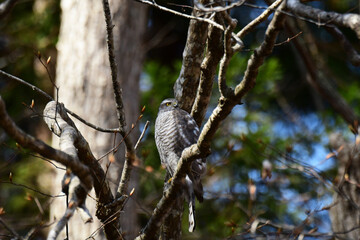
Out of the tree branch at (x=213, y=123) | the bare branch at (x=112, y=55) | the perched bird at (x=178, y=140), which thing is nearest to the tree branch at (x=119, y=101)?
the bare branch at (x=112, y=55)

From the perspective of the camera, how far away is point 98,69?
5891mm

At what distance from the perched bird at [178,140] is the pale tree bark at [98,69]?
590 millimetres

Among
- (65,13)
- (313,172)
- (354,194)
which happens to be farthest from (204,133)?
(65,13)

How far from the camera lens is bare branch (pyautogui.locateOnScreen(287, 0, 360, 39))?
3.97 meters

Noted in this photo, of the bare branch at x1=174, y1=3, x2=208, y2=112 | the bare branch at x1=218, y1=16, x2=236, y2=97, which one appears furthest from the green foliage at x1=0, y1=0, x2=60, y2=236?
the bare branch at x1=218, y1=16, x2=236, y2=97

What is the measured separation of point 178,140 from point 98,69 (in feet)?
5.00

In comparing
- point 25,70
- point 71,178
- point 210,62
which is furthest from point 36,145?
point 25,70

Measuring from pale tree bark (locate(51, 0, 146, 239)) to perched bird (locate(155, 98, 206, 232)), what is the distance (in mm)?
590

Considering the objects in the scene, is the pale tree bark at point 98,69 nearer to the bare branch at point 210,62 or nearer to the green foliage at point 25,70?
the green foliage at point 25,70

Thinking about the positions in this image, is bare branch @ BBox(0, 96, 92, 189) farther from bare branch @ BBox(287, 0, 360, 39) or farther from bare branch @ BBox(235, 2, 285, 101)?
bare branch @ BBox(287, 0, 360, 39)

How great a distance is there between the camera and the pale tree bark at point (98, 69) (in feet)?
18.4

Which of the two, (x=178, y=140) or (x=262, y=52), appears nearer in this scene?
(x=262, y=52)

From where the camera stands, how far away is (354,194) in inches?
214

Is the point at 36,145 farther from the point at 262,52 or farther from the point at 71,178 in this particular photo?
the point at 262,52
